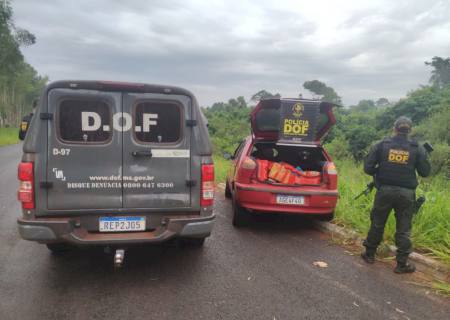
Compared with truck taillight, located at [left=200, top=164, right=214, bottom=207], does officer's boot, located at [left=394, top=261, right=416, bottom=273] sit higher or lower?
lower

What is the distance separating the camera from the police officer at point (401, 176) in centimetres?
380

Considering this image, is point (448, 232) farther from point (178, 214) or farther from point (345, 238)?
point (178, 214)

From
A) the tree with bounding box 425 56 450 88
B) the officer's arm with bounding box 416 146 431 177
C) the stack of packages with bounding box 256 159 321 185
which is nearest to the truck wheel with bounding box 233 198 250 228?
the stack of packages with bounding box 256 159 321 185

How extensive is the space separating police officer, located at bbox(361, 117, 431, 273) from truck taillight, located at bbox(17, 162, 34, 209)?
376 cm

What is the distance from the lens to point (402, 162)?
381cm

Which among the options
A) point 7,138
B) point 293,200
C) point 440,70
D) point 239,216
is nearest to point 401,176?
point 293,200

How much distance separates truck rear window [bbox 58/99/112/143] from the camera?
3221mm

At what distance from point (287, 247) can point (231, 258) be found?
924 millimetres

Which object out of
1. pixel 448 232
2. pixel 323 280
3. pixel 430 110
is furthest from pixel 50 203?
pixel 430 110

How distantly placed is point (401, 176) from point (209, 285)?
250 centimetres

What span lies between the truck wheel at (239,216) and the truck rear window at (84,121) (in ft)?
8.61

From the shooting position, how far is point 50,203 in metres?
3.19

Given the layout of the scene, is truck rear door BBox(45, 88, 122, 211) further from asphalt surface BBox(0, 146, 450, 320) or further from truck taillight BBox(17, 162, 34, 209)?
asphalt surface BBox(0, 146, 450, 320)

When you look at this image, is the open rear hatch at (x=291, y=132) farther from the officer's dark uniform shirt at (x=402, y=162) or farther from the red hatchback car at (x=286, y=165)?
the officer's dark uniform shirt at (x=402, y=162)
